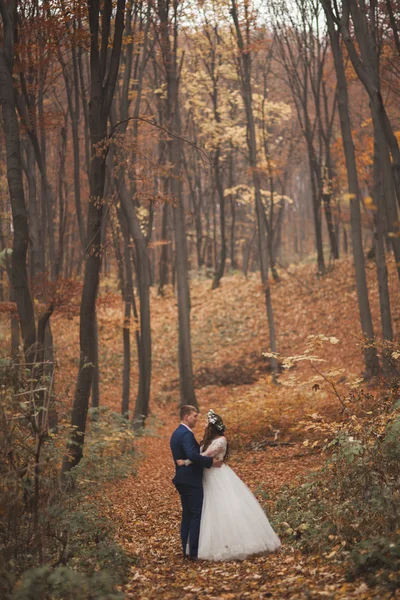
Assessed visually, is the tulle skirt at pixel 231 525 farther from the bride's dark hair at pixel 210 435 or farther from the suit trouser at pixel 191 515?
the bride's dark hair at pixel 210 435

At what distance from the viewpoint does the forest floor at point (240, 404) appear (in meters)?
5.44

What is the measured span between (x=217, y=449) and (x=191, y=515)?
2.41ft

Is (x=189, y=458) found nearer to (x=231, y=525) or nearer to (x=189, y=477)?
(x=189, y=477)

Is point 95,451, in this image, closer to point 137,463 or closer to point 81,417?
point 137,463

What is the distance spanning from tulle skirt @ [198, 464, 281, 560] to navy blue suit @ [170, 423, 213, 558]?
111 millimetres

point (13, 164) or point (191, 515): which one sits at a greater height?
point (13, 164)

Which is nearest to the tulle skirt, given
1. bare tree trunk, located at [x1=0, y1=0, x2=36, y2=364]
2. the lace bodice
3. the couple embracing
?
the couple embracing

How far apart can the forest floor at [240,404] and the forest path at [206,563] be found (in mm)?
17

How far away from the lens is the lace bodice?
21.8 ft

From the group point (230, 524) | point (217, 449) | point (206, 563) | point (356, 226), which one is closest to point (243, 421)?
point (356, 226)

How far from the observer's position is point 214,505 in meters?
6.43

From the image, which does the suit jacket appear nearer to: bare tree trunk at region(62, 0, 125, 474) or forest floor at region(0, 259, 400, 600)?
forest floor at region(0, 259, 400, 600)

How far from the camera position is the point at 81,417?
29.6 ft

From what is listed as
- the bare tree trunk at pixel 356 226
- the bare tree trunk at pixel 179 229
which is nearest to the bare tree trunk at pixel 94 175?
the bare tree trunk at pixel 356 226
